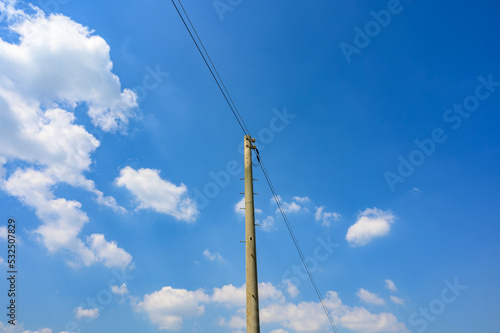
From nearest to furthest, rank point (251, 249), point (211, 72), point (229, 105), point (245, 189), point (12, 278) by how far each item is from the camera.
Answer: point (251, 249) < point (245, 189) < point (211, 72) < point (229, 105) < point (12, 278)

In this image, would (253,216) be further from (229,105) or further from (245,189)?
(229,105)

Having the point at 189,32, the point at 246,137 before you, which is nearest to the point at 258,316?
the point at 246,137

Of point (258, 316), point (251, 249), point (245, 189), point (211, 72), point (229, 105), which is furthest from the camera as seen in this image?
point (229, 105)

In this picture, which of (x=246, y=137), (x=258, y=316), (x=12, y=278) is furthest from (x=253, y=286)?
(x=12, y=278)

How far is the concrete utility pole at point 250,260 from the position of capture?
9.80 meters

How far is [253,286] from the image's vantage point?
10.1 metres

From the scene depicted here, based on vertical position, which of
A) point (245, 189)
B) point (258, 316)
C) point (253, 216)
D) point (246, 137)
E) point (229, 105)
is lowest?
point (258, 316)

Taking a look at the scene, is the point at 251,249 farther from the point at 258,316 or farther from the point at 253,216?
the point at 258,316

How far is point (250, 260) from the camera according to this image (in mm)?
10477

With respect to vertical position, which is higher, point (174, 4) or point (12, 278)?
point (174, 4)

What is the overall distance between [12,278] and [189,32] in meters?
18.1

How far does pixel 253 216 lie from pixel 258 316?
3.50 meters

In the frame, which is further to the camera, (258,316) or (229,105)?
(229,105)

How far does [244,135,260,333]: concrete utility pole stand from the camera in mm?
9797
